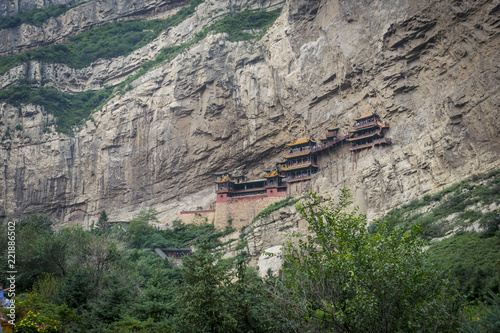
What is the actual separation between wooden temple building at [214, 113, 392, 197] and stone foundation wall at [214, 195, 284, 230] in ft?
1.30

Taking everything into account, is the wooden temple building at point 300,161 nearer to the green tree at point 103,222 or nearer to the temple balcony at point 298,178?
the temple balcony at point 298,178

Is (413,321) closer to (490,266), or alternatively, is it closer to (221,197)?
(490,266)

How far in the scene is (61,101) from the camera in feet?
169

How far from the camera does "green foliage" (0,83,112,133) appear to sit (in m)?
47.6

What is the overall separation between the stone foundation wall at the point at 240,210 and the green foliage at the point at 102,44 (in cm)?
2949

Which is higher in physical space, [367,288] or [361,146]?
[361,146]

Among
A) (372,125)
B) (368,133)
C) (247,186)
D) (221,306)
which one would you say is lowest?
(221,306)

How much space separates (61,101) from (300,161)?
109 feet

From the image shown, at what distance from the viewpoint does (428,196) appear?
24.9 metres

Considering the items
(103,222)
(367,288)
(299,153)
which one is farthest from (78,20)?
(367,288)

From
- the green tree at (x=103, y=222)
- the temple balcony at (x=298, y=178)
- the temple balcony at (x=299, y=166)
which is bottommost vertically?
the green tree at (x=103, y=222)

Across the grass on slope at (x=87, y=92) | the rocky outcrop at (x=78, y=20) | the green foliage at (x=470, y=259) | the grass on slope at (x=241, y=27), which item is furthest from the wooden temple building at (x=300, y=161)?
the rocky outcrop at (x=78, y=20)

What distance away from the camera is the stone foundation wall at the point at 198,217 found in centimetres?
3741

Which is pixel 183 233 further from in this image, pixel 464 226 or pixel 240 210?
pixel 464 226
